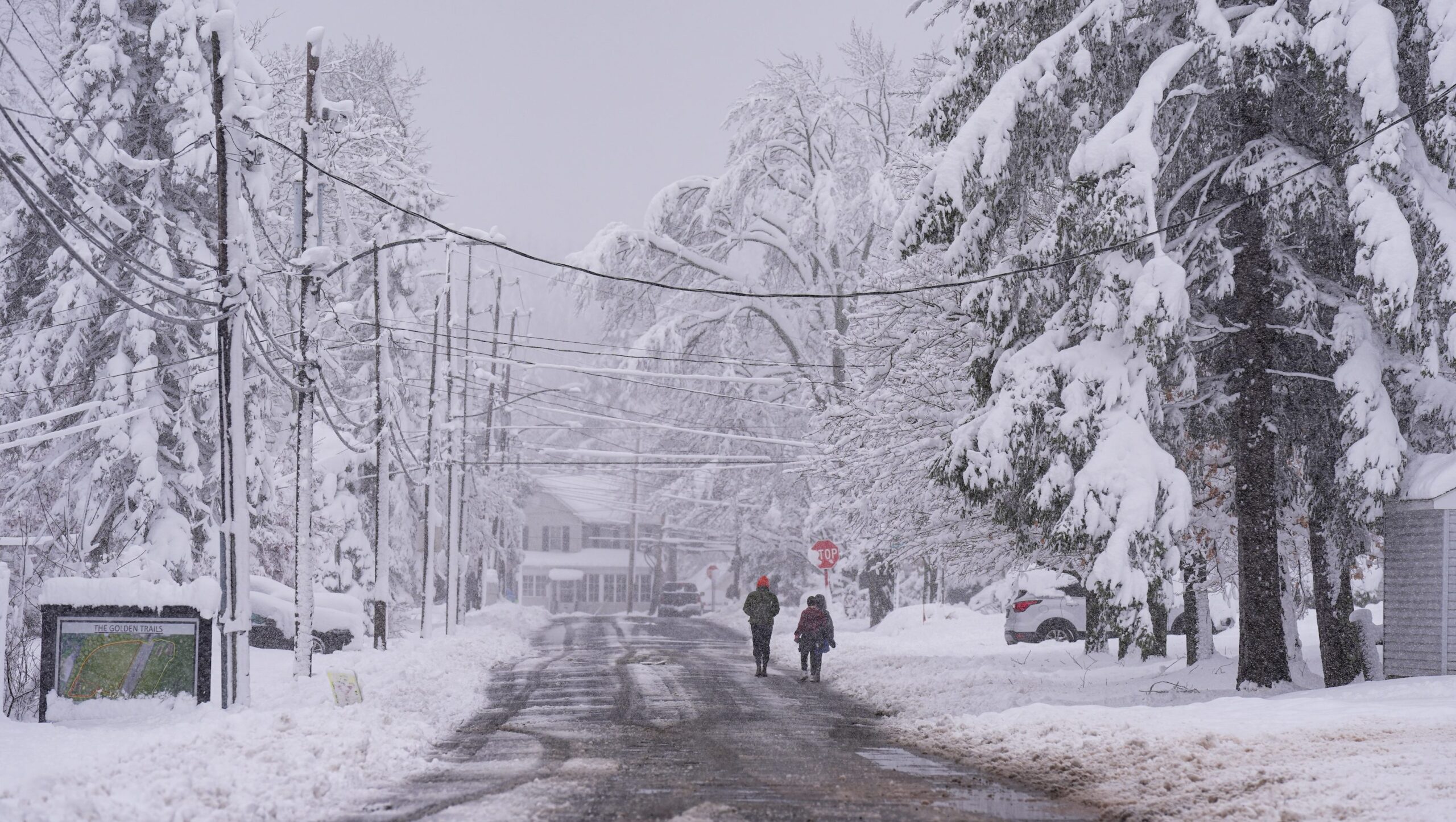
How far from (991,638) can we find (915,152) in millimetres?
11792

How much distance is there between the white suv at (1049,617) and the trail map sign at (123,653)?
1911 centimetres

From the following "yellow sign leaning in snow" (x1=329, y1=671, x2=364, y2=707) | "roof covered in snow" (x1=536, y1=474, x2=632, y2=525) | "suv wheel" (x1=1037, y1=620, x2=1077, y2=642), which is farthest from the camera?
"roof covered in snow" (x1=536, y1=474, x2=632, y2=525)

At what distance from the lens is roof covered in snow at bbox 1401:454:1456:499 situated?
1472cm

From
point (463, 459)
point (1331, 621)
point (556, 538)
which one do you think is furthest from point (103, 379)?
point (556, 538)

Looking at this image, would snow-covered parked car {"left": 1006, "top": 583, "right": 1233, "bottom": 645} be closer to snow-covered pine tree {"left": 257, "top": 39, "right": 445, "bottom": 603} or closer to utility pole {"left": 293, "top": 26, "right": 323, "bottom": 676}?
snow-covered pine tree {"left": 257, "top": 39, "right": 445, "bottom": 603}

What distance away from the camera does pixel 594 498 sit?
98.1 metres

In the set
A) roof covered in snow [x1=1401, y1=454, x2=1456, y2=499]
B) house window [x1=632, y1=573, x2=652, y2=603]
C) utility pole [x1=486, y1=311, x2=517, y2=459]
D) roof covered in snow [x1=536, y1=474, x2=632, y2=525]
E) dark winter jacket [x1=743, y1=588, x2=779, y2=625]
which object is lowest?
house window [x1=632, y1=573, x2=652, y2=603]

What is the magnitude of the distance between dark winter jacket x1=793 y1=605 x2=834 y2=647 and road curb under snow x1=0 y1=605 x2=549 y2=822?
6708 mm

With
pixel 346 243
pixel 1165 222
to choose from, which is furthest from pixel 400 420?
pixel 1165 222

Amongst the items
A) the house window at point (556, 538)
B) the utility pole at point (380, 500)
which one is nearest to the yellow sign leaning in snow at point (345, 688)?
the utility pole at point (380, 500)

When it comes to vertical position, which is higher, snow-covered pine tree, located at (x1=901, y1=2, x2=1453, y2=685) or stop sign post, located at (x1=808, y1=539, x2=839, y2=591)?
snow-covered pine tree, located at (x1=901, y1=2, x2=1453, y2=685)

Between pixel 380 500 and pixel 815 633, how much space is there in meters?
9.85

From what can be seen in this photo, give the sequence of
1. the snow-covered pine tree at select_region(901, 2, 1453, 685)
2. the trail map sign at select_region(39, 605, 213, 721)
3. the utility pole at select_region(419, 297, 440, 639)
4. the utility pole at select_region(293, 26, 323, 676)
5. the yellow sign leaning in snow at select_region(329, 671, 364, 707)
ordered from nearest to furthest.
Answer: the trail map sign at select_region(39, 605, 213, 721) < the snow-covered pine tree at select_region(901, 2, 1453, 685) < the yellow sign leaning in snow at select_region(329, 671, 364, 707) < the utility pole at select_region(293, 26, 323, 676) < the utility pole at select_region(419, 297, 440, 639)

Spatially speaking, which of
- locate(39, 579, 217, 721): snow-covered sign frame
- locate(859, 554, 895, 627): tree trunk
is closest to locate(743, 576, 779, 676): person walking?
locate(39, 579, 217, 721): snow-covered sign frame
